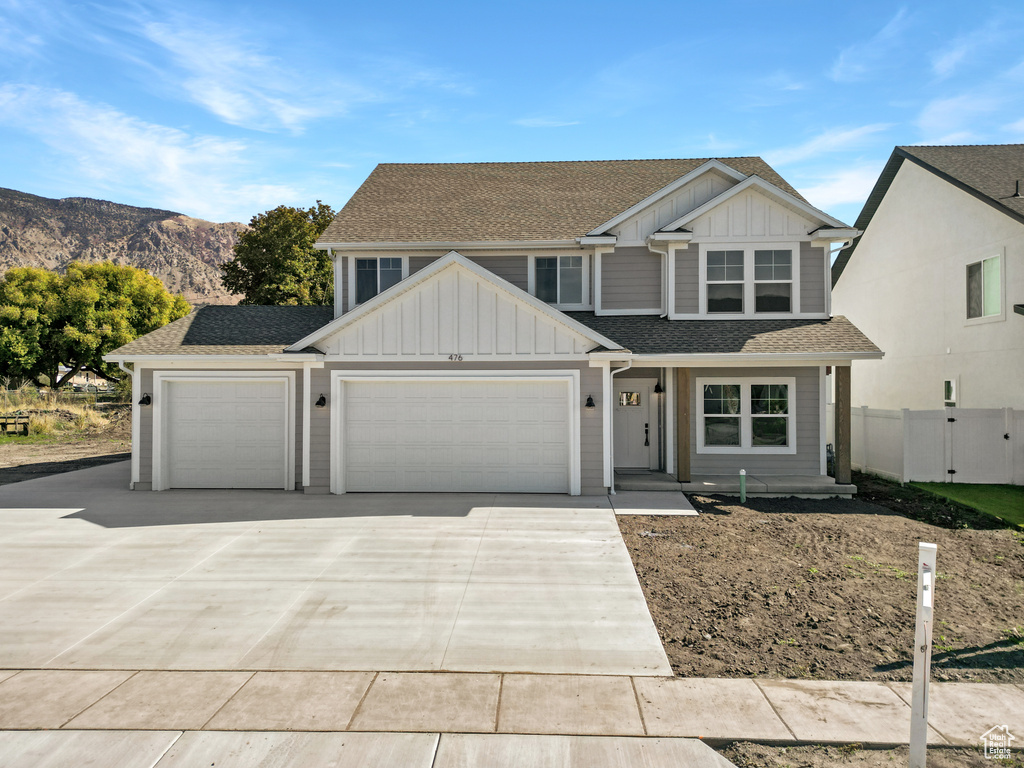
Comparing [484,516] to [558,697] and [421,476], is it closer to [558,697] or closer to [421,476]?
[421,476]

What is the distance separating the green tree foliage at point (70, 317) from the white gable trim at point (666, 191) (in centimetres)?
3678

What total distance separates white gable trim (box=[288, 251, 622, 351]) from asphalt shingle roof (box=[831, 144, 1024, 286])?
1014 cm

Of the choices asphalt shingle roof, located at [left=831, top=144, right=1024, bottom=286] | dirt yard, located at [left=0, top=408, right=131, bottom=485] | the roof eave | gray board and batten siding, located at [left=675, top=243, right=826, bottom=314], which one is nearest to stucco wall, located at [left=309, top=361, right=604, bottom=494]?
the roof eave

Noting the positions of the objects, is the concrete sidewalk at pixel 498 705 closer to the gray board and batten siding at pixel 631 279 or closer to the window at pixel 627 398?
the window at pixel 627 398

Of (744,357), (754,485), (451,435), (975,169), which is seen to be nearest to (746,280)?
(744,357)

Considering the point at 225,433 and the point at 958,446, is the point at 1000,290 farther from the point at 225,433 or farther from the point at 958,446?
the point at 225,433

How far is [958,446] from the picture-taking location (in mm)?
13094

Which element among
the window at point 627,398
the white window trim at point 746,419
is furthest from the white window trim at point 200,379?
the white window trim at point 746,419

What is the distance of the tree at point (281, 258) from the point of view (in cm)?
3011

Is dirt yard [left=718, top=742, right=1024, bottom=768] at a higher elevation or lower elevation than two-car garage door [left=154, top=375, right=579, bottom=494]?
lower

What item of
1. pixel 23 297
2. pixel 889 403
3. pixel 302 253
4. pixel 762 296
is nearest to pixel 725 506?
pixel 762 296

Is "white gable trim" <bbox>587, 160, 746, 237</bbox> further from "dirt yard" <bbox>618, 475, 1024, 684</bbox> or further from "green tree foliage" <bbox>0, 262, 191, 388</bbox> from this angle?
"green tree foliage" <bbox>0, 262, 191, 388</bbox>

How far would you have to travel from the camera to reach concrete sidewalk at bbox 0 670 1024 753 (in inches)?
168

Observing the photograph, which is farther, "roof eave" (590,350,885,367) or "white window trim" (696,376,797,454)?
"white window trim" (696,376,797,454)
